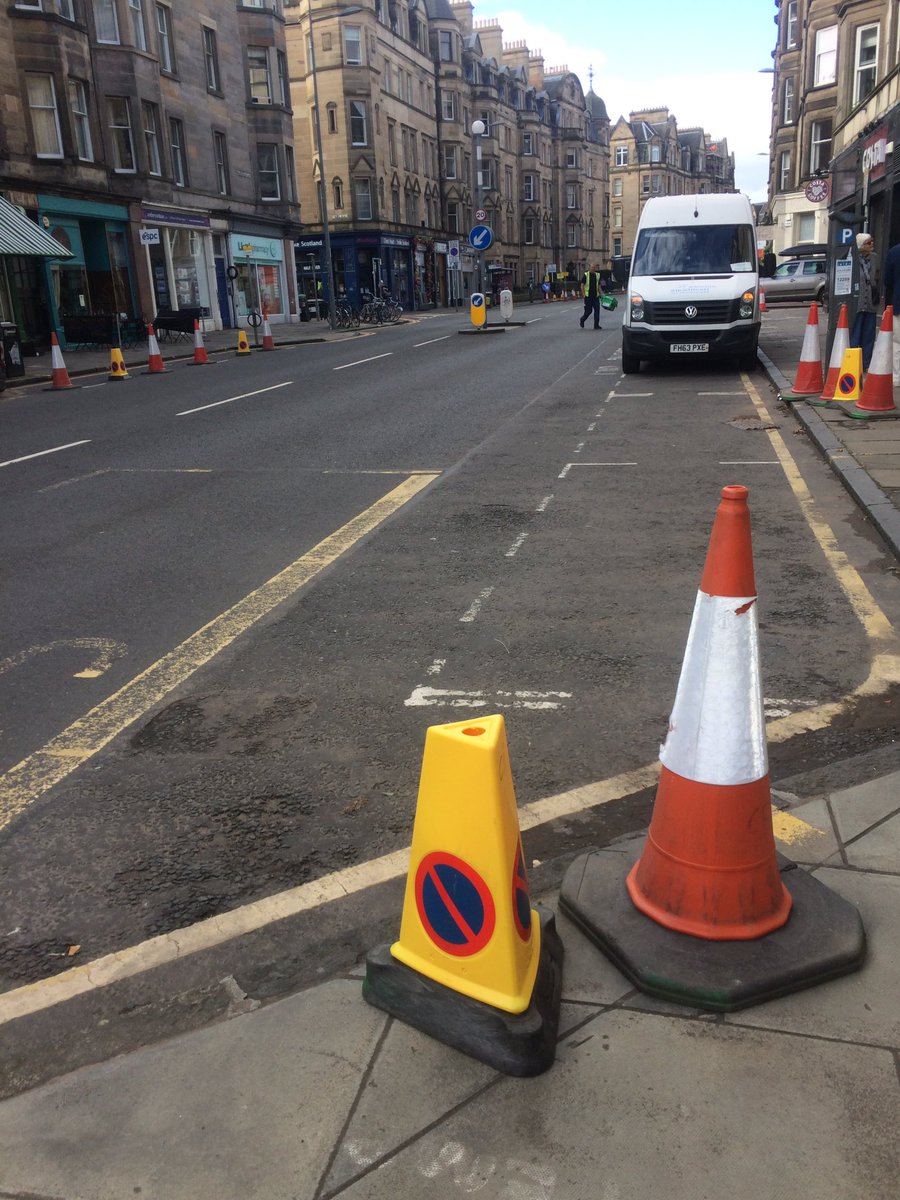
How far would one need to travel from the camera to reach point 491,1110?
2.04 meters

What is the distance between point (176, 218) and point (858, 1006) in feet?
119

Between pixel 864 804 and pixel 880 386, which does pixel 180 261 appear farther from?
pixel 864 804

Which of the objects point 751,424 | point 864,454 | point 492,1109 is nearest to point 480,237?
point 751,424

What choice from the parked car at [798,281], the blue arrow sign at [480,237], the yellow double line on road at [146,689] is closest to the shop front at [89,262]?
the blue arrow sign at [480,237]

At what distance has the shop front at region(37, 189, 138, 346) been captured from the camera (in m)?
28.1

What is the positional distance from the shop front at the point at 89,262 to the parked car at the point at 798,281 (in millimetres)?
21556

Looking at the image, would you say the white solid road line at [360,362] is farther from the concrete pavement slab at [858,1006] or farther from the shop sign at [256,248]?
the shop sign at [256,248]

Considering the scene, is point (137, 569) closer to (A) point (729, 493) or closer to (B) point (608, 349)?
(A) point (729, 493)

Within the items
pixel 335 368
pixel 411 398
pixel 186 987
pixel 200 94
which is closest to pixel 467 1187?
pixel 186 987

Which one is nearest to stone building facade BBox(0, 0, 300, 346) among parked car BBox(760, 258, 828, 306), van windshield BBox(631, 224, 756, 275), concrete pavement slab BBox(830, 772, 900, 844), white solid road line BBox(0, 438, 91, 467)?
van windshield BBox(631, 224, 756, 275)

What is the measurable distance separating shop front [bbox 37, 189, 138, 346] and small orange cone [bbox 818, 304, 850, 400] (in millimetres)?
21056

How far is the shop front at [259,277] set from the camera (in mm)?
39656

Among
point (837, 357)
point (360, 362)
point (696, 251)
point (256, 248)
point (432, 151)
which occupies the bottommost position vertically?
point (360, 362)

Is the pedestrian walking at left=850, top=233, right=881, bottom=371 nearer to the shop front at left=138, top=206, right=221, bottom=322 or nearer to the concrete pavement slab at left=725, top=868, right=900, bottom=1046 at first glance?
the concrete pavement slab at left=725, top=868, right=900, bottom=1046
